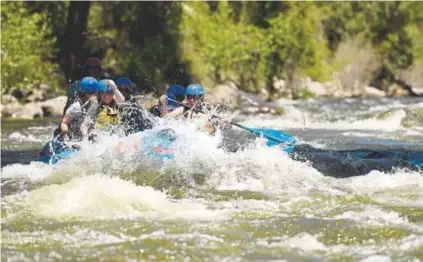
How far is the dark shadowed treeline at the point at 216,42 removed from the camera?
806 inches

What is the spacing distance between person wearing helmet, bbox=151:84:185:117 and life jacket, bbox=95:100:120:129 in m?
0.81

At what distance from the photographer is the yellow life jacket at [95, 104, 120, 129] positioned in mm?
9242

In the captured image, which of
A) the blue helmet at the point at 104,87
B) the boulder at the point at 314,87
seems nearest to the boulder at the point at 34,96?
the boulder at the point at 314,87

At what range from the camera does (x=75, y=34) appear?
22.2 m

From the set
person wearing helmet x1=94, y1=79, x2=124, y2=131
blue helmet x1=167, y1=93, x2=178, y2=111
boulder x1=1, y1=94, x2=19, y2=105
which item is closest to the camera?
person wearing helmet x1=94, y1=79, x2=124, y2=131

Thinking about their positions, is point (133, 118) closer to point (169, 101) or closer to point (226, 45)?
point (169, 101)

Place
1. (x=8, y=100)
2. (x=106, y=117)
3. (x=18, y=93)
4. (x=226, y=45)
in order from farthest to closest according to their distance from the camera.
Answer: (x=226, y=45), (x=18, y=93), (x=8, y=100), (x=106, y=117)

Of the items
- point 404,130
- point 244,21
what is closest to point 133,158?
point 404,130

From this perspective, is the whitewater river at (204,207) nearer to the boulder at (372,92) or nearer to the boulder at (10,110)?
the boulder at (10,110)

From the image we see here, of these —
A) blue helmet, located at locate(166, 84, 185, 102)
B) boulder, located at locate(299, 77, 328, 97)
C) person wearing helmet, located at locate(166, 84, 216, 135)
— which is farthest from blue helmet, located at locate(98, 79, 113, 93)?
boulder, located at locate(299, 77, 328, 97)

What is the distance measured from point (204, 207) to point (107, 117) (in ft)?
8.28

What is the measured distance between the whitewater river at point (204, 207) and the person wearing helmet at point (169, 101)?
68 centimetres

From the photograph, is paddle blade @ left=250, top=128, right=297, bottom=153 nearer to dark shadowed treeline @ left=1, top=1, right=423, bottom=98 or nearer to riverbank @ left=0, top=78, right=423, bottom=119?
riverbank @ left=0, top=78, right=423, bottom=119

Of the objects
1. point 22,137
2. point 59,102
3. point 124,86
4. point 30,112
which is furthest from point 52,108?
point 124,86
